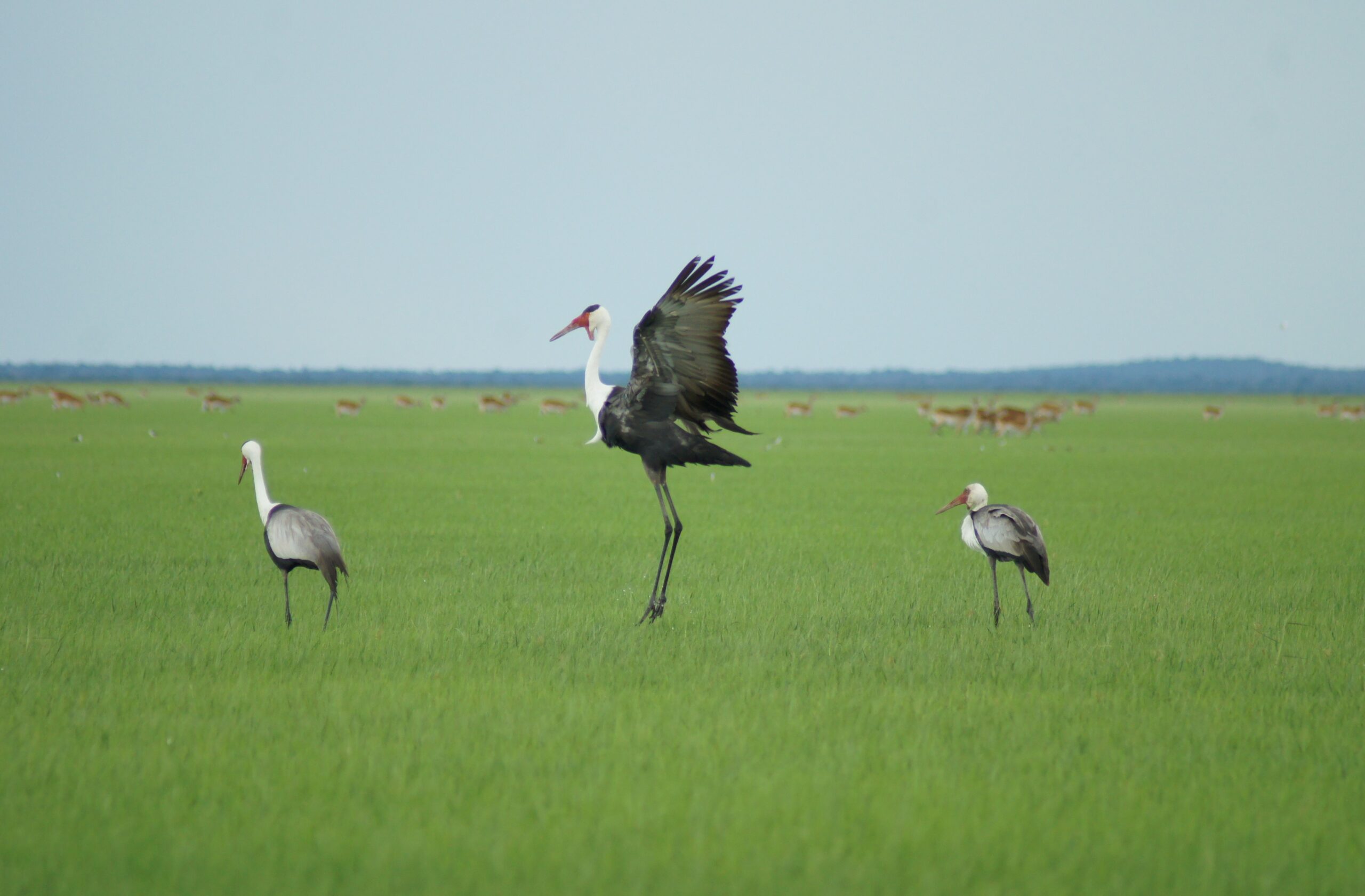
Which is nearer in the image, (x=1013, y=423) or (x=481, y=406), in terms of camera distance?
(x=1013, y=423)

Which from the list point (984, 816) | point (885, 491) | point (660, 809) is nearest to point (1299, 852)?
point (984, 816)

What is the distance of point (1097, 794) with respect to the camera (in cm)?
573

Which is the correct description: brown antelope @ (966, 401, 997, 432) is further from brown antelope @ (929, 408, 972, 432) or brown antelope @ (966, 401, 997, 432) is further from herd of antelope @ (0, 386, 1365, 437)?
brown antelope @ (929, 408, 972, 432)

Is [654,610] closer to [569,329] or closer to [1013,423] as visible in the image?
[569,329]

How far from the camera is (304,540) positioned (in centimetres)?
882

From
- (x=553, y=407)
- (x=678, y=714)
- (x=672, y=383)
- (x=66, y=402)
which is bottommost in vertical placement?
(x=678, y=714)

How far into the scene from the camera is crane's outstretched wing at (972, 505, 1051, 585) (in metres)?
9.31

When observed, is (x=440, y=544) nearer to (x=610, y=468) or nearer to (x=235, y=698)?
(x=235, y=698)

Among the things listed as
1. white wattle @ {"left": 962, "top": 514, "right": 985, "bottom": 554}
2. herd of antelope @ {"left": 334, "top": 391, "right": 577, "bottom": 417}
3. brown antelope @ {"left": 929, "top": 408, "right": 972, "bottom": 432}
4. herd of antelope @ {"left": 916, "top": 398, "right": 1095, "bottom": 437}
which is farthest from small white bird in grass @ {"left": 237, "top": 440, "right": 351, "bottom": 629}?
herd of antelope @ {"left": 334, "top": 391, "right": 577, "bottom": 417}

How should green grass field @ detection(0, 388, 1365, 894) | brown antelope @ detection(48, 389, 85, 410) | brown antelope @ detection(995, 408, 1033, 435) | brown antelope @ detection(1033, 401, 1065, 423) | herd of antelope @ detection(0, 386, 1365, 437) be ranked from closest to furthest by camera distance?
green grass field @ detection(0, 388, 1365, 894)
brown antelope @ detection(995, 408, 1033, 435)
herd of antelope @ detection(0, 386, 1365, 437)
brown antelope @ detection(1033, 401, 1065, 423)
brown antelope @ detection(48, 389, 85, 410)

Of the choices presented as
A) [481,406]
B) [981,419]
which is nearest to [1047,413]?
[981,419]

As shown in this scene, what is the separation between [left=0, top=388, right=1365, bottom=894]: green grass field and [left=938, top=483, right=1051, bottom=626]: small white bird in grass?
607 mm

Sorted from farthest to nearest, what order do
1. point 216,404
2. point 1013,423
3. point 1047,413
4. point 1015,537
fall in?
1. point 216,404
2. point 1047,413
3. point 1013,423
4. point 1015,537

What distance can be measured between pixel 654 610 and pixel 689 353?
93.2 inches
